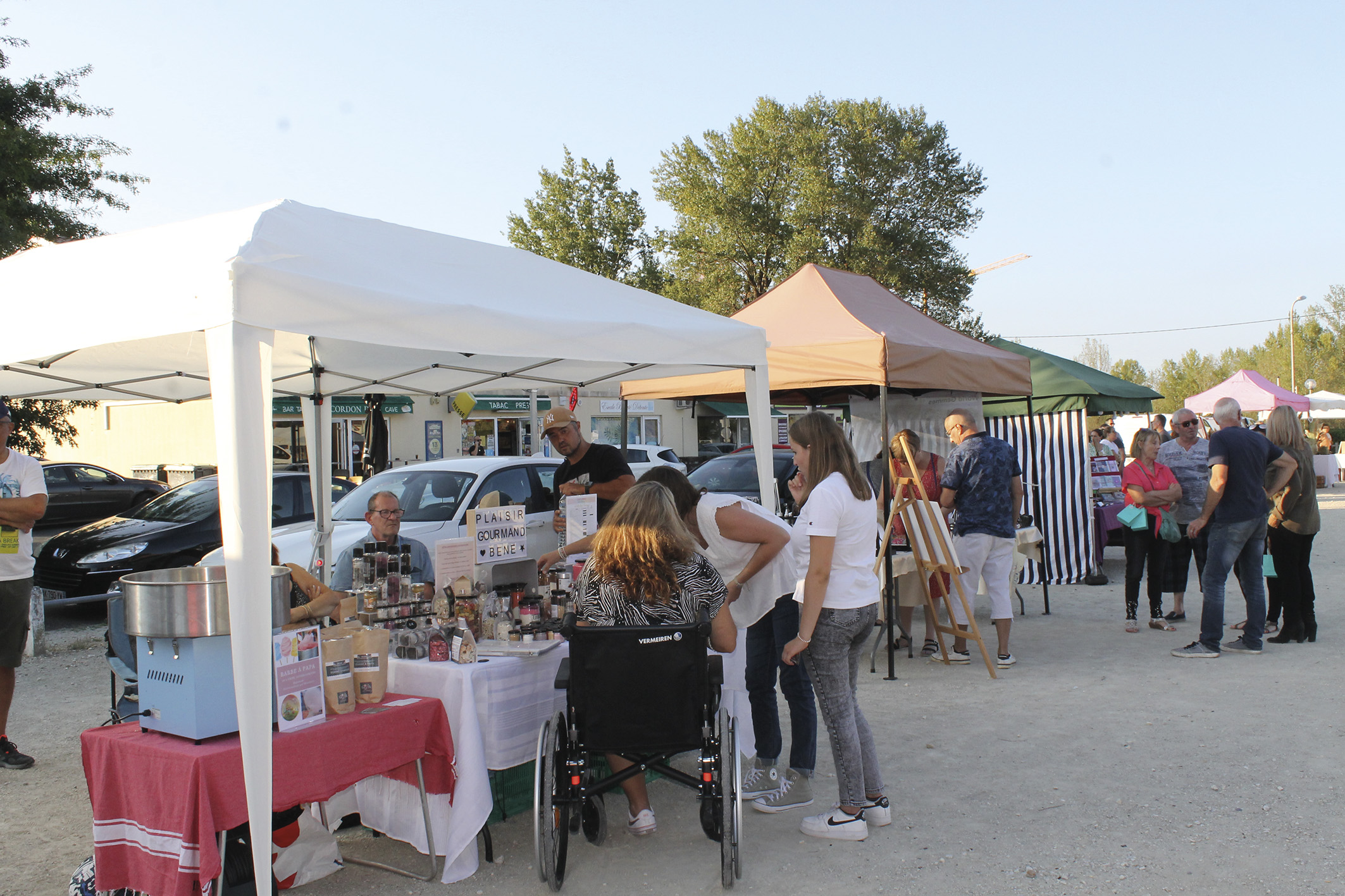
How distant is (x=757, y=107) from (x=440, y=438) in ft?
54.7

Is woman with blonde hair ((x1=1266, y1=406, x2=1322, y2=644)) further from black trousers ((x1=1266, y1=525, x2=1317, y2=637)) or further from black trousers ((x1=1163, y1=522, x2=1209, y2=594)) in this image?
black trousers ((x1=1163, y1=522, x2=1209, y2=594))

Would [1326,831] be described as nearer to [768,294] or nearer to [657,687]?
[657,687]

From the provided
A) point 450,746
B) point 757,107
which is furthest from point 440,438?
point 450,746

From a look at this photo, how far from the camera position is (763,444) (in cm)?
511

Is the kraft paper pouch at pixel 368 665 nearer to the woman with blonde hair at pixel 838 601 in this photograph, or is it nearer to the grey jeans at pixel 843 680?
the woman with blonde hair at pixel 838 601

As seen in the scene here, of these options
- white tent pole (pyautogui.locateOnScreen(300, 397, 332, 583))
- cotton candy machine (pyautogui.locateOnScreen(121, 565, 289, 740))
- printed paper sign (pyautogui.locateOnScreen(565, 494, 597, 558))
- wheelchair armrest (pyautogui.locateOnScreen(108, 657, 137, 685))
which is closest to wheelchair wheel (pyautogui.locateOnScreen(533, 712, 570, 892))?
cotton candy machine (pyautogui.locateOnScreen(121, 565, 289, 740))

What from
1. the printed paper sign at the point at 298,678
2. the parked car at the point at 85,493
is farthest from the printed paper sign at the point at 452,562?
the parked car at the point at 85,493

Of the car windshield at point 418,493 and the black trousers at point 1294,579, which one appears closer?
the black trousers at point 1294,579

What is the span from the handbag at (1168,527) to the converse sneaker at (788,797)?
4646 millimetres

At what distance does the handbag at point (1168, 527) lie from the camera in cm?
750

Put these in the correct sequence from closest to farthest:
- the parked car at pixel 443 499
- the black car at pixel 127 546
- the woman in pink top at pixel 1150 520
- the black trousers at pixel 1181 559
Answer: the woman in pink top at pixel 1150 520 < the parked car at pixel 443 499 < the black trousers at pixel 1181 559 < the black car at pixel 127 546

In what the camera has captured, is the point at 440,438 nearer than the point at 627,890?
No

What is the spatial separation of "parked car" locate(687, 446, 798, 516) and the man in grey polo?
3.92m

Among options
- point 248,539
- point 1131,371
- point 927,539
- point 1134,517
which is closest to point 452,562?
point 248,539
